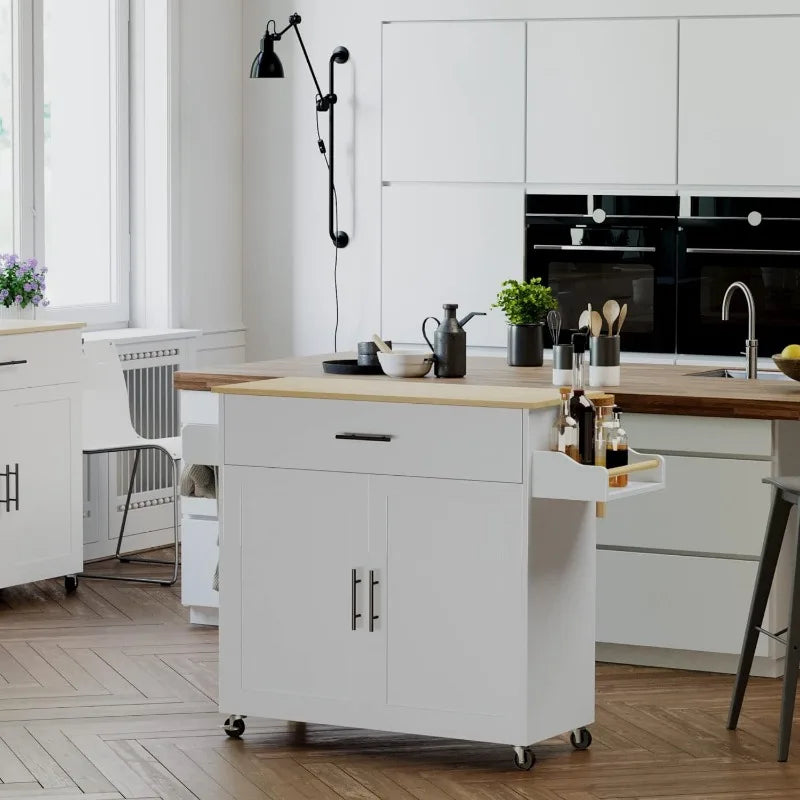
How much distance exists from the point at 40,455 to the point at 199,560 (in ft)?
2.74

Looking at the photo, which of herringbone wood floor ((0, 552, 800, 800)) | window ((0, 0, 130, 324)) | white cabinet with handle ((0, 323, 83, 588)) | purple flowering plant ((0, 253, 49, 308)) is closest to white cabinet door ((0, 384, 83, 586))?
white cabinet with handle ((0, 323, 83, 588))

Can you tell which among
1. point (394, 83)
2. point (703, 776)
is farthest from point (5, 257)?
point (703, 776)

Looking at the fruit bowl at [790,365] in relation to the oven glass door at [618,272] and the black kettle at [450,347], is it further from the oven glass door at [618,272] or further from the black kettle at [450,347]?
the oven glass door at [618,272]

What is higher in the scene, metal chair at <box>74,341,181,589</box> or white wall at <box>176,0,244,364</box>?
white wall at <box>176,0,244,364</box>

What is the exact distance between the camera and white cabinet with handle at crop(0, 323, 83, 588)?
18.1 ft

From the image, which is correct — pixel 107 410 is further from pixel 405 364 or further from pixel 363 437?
pixel 363 437

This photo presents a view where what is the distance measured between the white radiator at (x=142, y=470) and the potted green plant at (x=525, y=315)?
5.97 feet

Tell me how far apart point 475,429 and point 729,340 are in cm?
297

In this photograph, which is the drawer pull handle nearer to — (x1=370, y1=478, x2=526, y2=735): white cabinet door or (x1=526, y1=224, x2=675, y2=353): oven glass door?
(x1=370, y1=478, x2=526, y2=735): white cabinet door

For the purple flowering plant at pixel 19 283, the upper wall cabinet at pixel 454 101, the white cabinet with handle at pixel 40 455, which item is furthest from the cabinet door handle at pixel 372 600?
the upper wall cabinet at pixel 454 101

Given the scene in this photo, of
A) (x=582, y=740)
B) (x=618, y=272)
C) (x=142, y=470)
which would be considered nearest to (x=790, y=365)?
(x=582, y=740)

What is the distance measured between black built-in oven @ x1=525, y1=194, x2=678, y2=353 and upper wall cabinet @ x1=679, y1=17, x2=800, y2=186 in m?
0.25

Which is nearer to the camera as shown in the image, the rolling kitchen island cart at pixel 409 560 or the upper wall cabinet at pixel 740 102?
the rolling kitchen island cart at pixel 409 560

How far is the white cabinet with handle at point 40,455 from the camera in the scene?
552cm
